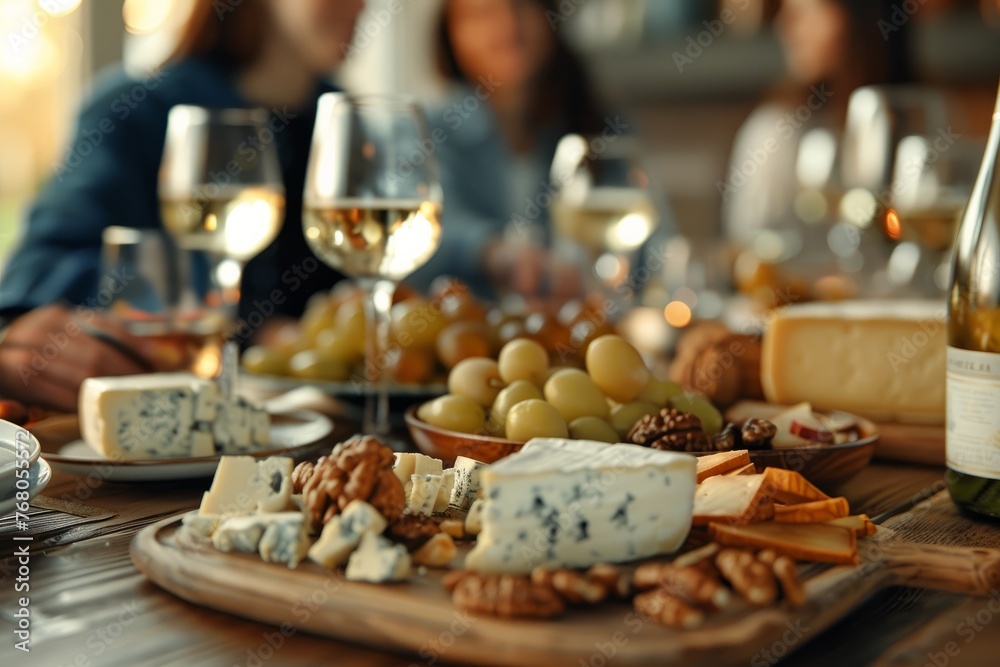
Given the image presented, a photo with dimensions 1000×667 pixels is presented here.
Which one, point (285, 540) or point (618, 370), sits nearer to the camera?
point (285, 540)

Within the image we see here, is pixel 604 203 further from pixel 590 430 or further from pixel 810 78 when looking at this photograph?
Answer: pixel 810 78

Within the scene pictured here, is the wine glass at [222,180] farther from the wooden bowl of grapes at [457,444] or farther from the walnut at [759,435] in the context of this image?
the walnut at [759,435]

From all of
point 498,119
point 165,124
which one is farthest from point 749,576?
point 498,119

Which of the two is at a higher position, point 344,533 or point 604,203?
point 604,203

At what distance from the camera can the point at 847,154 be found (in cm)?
155

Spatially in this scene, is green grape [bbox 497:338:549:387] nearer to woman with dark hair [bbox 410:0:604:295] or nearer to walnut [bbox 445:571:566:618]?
walnut [bbox 445:571:566:618]

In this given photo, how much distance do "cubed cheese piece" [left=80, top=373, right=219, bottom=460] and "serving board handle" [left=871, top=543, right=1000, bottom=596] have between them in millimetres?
520

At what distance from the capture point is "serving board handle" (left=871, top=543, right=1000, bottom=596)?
56 centimetres

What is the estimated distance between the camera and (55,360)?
1.05 m

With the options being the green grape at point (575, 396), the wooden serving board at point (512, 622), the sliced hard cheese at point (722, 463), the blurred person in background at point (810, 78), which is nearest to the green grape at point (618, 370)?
the green grape at point (575, 396)

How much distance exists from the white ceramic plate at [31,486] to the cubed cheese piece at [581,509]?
0.97 feet

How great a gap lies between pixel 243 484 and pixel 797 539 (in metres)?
0.33

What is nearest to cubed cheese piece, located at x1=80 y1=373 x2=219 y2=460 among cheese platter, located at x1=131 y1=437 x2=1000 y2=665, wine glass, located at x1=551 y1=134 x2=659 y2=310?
cheese platter, located at x1=131 y1=437 x2=1000 y2=665

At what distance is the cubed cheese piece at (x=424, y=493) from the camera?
60 centimetres
